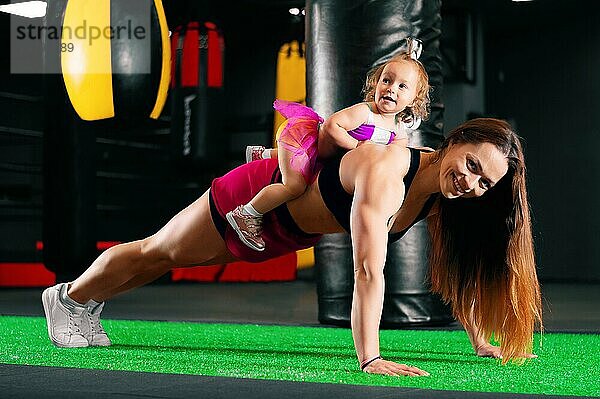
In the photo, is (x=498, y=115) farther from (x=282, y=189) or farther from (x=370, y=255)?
(x=370, y=255)

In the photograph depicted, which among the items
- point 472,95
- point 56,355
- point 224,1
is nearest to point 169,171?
point 224,1

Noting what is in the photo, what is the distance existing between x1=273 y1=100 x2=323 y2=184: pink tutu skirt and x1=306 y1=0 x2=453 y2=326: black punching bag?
43.6 inches

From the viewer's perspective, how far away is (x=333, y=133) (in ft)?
7.83

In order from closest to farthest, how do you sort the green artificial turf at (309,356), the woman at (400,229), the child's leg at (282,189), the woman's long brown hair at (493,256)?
the green artificial turf at (309,356)
the woman at (400,229)
the woman's long brown hair at (493,256)
the child's leg at (282,189)

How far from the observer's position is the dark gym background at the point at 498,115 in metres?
9.38

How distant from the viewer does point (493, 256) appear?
95.0 inches

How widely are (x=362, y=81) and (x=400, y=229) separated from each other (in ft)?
4.09

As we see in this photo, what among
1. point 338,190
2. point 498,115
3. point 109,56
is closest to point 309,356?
point 338,190

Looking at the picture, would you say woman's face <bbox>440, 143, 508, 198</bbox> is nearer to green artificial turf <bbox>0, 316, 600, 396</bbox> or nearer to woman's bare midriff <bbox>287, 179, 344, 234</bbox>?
woman's bare midriff <bbox>287, 179, 344, 234</bbox>

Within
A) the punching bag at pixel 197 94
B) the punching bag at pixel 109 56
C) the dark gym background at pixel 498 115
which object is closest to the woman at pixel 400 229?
the punching bag at pixel 109 56

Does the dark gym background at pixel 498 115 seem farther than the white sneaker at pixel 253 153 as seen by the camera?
Yes

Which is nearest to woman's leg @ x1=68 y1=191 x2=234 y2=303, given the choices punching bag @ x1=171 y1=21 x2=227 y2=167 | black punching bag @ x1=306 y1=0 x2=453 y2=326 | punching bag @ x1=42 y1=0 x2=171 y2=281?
black punching bag @ x1=306 y1=0 x2=453 y2=326

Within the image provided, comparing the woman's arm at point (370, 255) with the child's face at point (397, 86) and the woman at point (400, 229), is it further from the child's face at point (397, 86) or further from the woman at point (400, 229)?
the child's face at point (397, 86)

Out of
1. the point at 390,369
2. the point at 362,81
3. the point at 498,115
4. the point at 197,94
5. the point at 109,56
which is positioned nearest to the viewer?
the point at 390,369
